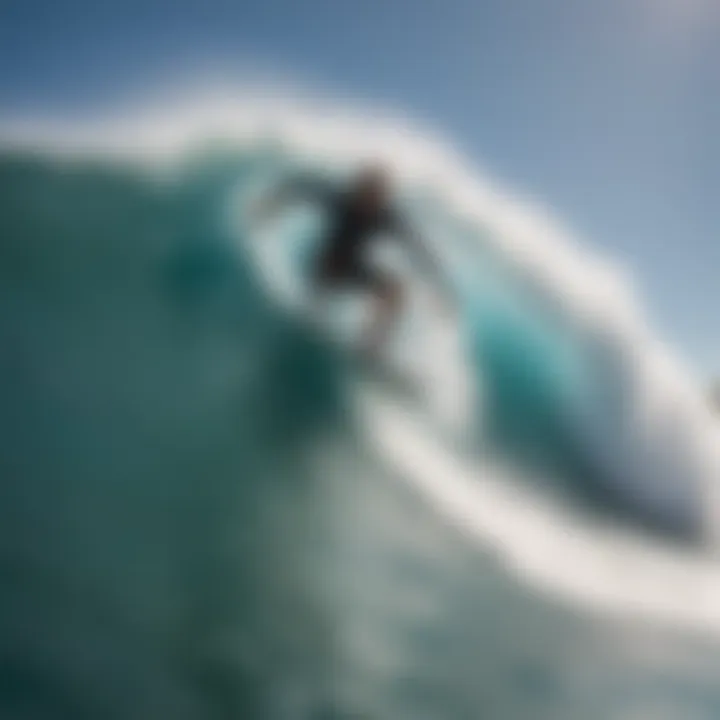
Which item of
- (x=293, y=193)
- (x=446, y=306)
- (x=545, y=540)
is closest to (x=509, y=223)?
(x=446, y=306)

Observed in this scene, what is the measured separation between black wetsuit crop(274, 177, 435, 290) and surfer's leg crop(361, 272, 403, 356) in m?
0.05

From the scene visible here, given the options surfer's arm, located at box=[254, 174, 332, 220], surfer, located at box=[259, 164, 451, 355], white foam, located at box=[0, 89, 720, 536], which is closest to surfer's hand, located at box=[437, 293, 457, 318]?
surfer, located at box=[259, 164, 451, 355]

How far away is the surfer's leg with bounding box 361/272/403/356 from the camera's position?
84.6 inches

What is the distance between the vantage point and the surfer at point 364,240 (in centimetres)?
216

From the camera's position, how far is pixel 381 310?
215 cm

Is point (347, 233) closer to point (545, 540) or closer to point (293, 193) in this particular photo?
point (293, 193)

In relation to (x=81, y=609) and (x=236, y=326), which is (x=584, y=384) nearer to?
(x=236, y=326)

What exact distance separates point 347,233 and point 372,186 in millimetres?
122

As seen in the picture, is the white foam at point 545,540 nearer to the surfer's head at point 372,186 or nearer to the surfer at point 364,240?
Result: the surfer at point 364,240

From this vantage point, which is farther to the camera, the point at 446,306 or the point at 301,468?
the point at 446,306

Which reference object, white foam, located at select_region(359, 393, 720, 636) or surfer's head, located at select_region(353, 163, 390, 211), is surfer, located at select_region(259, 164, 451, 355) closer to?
surfer's head, located at select_region(353, 163, 390, 211)

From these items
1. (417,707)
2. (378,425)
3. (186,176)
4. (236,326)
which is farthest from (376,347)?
(417,707)

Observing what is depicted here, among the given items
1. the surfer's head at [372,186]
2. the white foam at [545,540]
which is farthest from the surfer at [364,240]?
the white foam at [545,540]

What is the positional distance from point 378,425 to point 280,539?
0.33m
